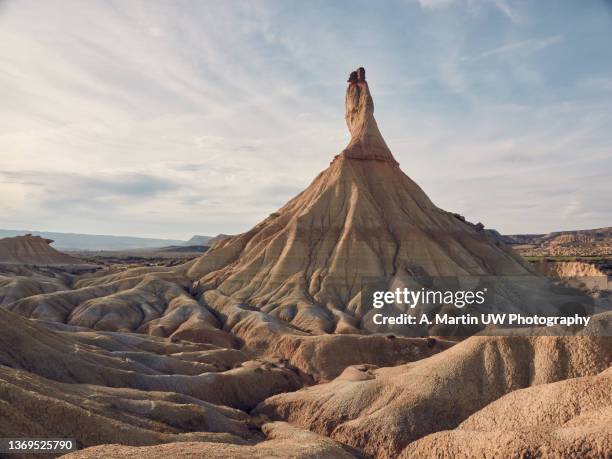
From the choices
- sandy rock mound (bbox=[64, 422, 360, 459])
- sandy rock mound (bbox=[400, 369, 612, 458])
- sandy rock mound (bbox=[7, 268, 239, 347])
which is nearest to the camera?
sandy rock mound (bbox=[400, 369, 612, 458])

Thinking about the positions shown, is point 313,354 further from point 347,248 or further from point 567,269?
point 567,269

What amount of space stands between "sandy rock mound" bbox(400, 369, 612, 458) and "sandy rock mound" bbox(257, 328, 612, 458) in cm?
293

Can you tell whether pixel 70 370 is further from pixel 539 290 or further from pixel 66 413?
pixel 539 290

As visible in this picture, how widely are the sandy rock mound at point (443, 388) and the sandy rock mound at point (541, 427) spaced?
9.60ft

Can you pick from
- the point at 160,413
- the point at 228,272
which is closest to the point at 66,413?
the point at 160,413

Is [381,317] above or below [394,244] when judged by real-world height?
below

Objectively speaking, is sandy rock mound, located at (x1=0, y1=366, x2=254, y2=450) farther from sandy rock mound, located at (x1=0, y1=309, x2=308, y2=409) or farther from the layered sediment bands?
the layered sediment bands

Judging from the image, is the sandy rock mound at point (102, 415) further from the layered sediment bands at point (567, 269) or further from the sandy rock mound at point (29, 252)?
the sandy rock mound at point (29, 252)

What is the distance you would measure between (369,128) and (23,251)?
97.4 m

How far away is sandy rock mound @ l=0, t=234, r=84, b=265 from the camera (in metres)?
129

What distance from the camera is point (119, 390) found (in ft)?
100

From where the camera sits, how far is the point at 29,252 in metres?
134

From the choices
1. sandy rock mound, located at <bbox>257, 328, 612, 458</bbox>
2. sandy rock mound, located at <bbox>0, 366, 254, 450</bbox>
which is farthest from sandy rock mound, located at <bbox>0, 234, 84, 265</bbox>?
sandy rock mound, located at <bbox>257, 328, 612, 458</bbox>

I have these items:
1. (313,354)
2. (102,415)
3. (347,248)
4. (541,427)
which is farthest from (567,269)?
(102,415)
